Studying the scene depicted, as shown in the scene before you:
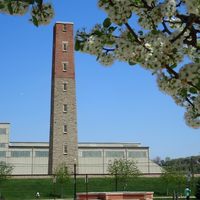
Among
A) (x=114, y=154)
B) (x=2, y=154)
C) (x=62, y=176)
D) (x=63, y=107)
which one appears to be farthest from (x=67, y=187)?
(x=2, y=154)

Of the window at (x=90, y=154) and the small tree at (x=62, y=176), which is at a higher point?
the window at (x=90, y=154)

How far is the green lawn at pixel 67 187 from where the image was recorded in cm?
4516

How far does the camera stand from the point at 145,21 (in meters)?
4.97

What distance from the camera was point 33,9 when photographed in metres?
5.04

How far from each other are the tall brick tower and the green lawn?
3.27m

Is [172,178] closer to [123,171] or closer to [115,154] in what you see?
[123,171]

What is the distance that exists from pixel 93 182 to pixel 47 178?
5115 millimetres

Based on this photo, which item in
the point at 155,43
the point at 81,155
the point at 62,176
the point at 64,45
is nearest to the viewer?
the point at 155,43

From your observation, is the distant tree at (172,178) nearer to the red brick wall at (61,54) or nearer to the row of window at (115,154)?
the red brick wall at (61,54)

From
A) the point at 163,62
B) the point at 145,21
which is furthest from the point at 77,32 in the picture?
the point at 163,62

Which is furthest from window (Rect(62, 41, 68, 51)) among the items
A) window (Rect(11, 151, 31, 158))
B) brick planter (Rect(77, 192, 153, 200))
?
window (Rect(11, 151, 31, 158))

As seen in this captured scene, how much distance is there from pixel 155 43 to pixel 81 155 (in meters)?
83.8

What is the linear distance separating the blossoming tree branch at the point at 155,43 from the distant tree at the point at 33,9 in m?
0.43

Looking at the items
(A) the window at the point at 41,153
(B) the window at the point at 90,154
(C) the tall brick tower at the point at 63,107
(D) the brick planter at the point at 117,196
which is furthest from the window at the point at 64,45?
(B) the window at the point at 90,154
